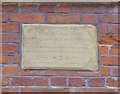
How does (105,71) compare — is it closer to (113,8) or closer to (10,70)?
(113,8)

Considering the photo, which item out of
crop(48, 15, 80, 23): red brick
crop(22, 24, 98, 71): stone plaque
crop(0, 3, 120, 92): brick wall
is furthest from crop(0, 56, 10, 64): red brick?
crop(48, 15, 80, 23): red brick

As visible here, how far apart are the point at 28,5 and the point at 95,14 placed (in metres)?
0.47

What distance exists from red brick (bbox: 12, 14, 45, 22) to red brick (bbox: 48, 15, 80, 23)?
0.06 metres

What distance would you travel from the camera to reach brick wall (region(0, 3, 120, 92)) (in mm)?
2143

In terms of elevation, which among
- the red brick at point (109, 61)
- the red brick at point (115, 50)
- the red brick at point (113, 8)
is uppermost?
the red brick at point (113, 8)

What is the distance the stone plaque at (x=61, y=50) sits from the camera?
2.15 meters

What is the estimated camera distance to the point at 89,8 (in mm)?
2209

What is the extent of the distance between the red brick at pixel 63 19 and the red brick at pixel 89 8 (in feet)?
0.17

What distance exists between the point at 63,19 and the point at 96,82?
19.0 inches

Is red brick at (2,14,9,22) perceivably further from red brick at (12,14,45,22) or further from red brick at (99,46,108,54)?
red brick at (99,46,108,54)

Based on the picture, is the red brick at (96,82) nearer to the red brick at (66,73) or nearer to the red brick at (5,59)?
the red brick at (66,73)

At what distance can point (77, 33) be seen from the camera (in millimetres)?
2176

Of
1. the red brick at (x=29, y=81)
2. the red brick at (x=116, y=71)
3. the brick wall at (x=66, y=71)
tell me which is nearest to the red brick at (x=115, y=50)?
the brick wall at (x=66, y=71)

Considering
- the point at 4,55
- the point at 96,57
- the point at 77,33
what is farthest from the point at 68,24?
the point at 4,55
